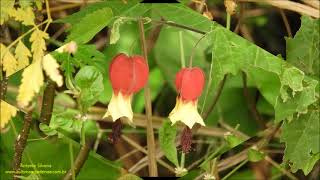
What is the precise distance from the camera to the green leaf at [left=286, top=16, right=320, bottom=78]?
4.61 ft

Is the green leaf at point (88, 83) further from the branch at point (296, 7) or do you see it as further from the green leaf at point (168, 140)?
the branch at point (296, 7)

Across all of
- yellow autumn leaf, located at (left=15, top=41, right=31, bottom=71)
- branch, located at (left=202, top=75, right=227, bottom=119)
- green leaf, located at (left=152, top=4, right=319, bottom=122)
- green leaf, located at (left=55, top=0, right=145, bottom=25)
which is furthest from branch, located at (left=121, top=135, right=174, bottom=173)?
yellow autumn leaf, located at (left=15, top=41, right=31, bottom=71)

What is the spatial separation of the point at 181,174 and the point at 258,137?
0.27m

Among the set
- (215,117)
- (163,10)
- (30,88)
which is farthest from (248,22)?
(30,88)

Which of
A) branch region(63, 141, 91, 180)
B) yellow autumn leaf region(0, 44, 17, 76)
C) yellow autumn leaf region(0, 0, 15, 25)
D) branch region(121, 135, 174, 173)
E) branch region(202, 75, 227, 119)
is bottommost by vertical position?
branch region(121, 135, 174, 173)

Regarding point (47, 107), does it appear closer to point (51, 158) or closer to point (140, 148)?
point (51, 158)

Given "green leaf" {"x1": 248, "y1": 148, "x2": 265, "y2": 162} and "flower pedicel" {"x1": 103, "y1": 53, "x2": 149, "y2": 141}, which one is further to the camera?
"green leaf" {"x1": 248, "y1": 148, "x2": 265, "y2": 162}

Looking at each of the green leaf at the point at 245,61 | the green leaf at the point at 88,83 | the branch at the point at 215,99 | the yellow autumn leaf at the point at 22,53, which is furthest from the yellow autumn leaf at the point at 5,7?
the branch at the point at 215,99

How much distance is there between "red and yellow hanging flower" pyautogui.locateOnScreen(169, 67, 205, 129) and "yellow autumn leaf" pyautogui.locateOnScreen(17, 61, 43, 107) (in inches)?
12.6

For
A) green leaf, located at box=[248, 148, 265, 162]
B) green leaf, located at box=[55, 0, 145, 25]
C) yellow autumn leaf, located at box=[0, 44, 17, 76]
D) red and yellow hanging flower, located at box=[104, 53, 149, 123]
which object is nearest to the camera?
yellow autumn leaf, located at box=[0, 44, 17, 76]

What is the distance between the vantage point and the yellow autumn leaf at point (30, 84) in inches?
35.4

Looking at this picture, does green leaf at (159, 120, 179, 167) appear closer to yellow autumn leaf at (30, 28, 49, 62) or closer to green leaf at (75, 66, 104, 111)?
green leaf at (75, 66, 104, 111)

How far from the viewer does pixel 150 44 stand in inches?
61.9

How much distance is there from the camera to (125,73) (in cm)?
115
